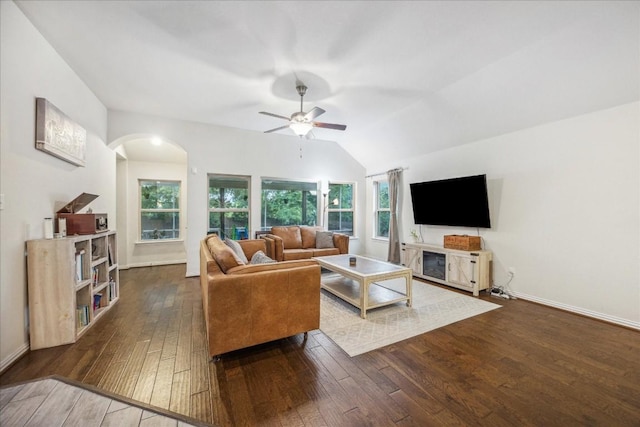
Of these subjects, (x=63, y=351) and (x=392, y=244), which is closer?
(x=63, y=351)

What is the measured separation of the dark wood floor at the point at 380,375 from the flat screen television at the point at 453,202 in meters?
1.81

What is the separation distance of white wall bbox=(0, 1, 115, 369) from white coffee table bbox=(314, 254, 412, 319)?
123 inches

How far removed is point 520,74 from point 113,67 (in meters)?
4.76

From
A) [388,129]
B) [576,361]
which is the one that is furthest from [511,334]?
[388,129]

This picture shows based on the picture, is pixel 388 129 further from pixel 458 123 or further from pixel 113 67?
pixel 113 67

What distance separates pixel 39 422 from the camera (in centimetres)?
154

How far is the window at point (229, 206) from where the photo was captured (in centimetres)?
534

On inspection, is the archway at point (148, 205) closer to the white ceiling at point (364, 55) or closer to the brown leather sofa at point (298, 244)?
the white ceiling at point (364, 55)

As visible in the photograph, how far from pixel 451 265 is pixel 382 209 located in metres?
2.55

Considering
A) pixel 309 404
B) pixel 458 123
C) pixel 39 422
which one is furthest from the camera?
pixel 458 123

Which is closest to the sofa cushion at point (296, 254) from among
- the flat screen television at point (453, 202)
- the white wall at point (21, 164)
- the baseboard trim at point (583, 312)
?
the flat screen television at point (453, 202)


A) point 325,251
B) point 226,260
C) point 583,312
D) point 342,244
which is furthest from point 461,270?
point 226,260

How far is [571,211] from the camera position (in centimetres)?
328

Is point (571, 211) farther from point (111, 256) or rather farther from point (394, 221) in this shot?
point (111, 256)
